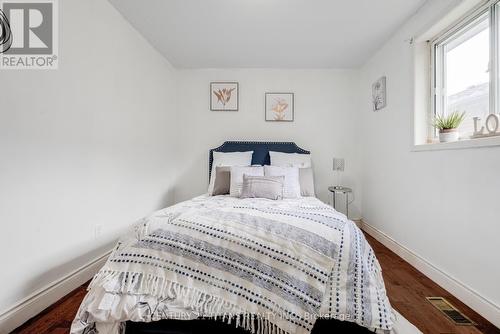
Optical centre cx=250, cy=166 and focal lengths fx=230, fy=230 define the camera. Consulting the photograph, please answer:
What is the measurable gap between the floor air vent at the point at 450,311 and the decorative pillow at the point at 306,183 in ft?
4.92

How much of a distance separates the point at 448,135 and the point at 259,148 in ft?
7.40

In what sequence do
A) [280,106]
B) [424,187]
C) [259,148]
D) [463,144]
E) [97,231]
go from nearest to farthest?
[463,144], [97,231], [424,187], [259,148], [280,106]

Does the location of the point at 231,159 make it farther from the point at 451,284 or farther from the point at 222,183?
the point at 451,284

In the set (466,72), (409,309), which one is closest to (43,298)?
(409,309)

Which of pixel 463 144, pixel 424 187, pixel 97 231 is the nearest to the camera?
pixel 463 144

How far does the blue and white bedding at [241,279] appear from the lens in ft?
3.97

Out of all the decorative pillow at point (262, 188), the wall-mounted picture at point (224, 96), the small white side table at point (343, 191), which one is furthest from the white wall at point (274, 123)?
the decorative pillow at point (262, 188)

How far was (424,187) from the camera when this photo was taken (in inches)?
89.0

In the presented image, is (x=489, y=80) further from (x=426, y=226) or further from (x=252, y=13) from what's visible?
(x=252, y=13)

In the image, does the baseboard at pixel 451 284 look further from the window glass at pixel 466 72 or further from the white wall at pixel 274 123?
the window glass at pixel 466 72

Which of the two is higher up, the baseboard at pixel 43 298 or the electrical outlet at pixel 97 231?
the electrical outlet at pixel 97 231

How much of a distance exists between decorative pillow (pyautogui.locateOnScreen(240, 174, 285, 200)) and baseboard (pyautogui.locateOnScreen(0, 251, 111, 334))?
1.60m

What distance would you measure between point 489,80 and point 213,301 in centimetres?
251

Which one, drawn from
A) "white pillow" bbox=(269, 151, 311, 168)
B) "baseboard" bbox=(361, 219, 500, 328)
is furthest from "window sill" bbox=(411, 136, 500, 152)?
"white pillow" bbox=(269, 151, 311, 168)
